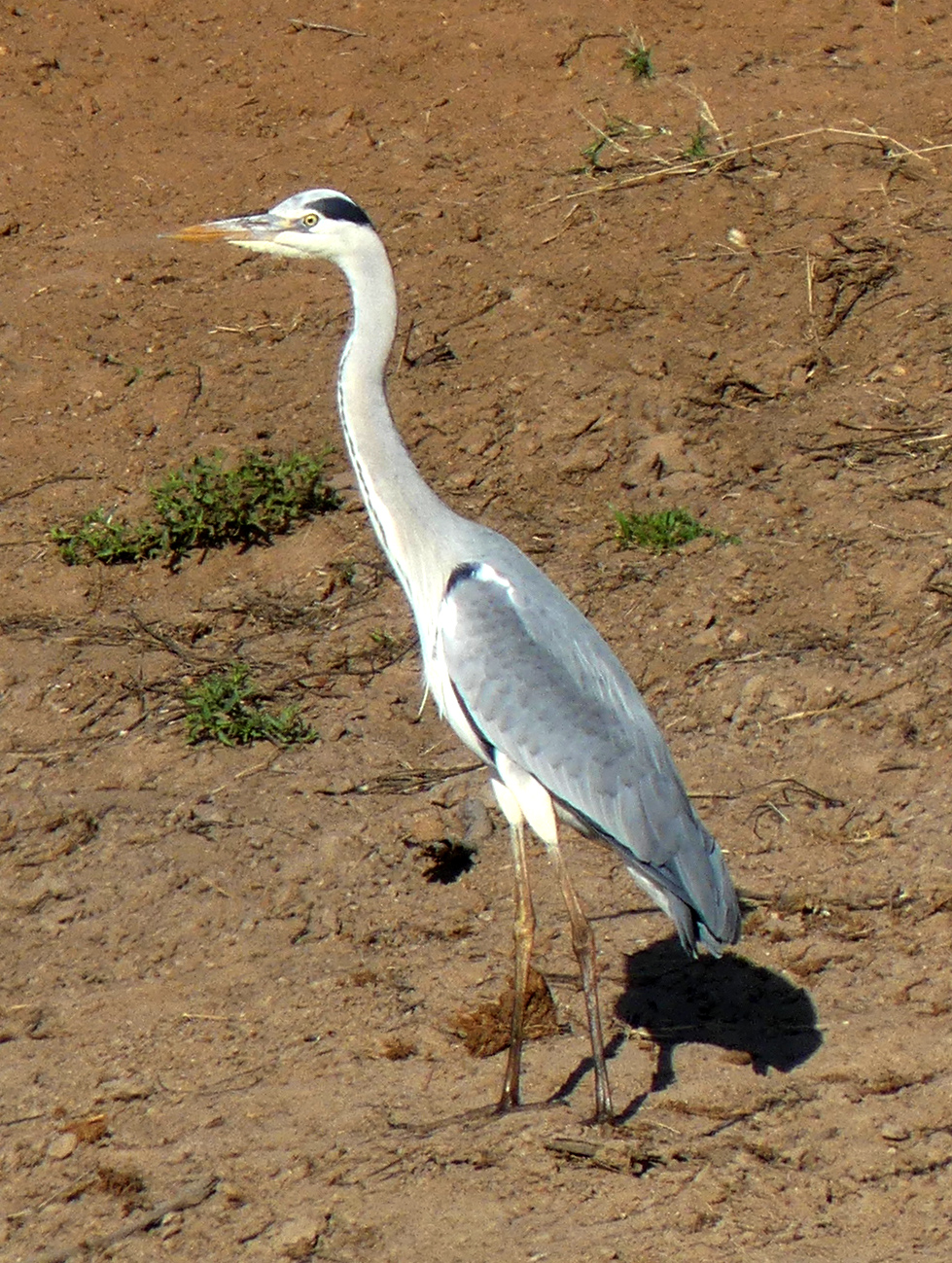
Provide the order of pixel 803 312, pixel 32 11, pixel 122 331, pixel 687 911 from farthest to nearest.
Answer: pixel 32 11, pixel 122 331, pixel 803 312, pixel 687 911

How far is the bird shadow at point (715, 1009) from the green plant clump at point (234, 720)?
56.6 inches

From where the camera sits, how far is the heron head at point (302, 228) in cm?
434

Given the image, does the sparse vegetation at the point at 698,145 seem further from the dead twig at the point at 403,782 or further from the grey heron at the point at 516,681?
the grey heron at the point at 516,681

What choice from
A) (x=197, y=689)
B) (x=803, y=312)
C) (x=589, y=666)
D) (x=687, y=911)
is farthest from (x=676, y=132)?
(x=687, y=911)

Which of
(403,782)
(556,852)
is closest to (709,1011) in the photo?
(556,852)

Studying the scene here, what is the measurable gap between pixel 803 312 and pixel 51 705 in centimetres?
339

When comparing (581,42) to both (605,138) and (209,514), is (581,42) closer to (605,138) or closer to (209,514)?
(605,138)

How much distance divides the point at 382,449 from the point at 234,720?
58.6 inches

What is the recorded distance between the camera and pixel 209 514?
6398 millimetres

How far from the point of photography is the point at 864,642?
559 centimetres

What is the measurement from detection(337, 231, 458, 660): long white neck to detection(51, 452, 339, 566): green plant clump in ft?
6.95

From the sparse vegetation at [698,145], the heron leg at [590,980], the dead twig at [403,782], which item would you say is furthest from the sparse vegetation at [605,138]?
the heron leg at [590,980]

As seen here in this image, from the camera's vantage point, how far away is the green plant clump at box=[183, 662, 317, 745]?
5.48 metres

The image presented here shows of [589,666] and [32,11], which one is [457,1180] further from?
[32,11]
